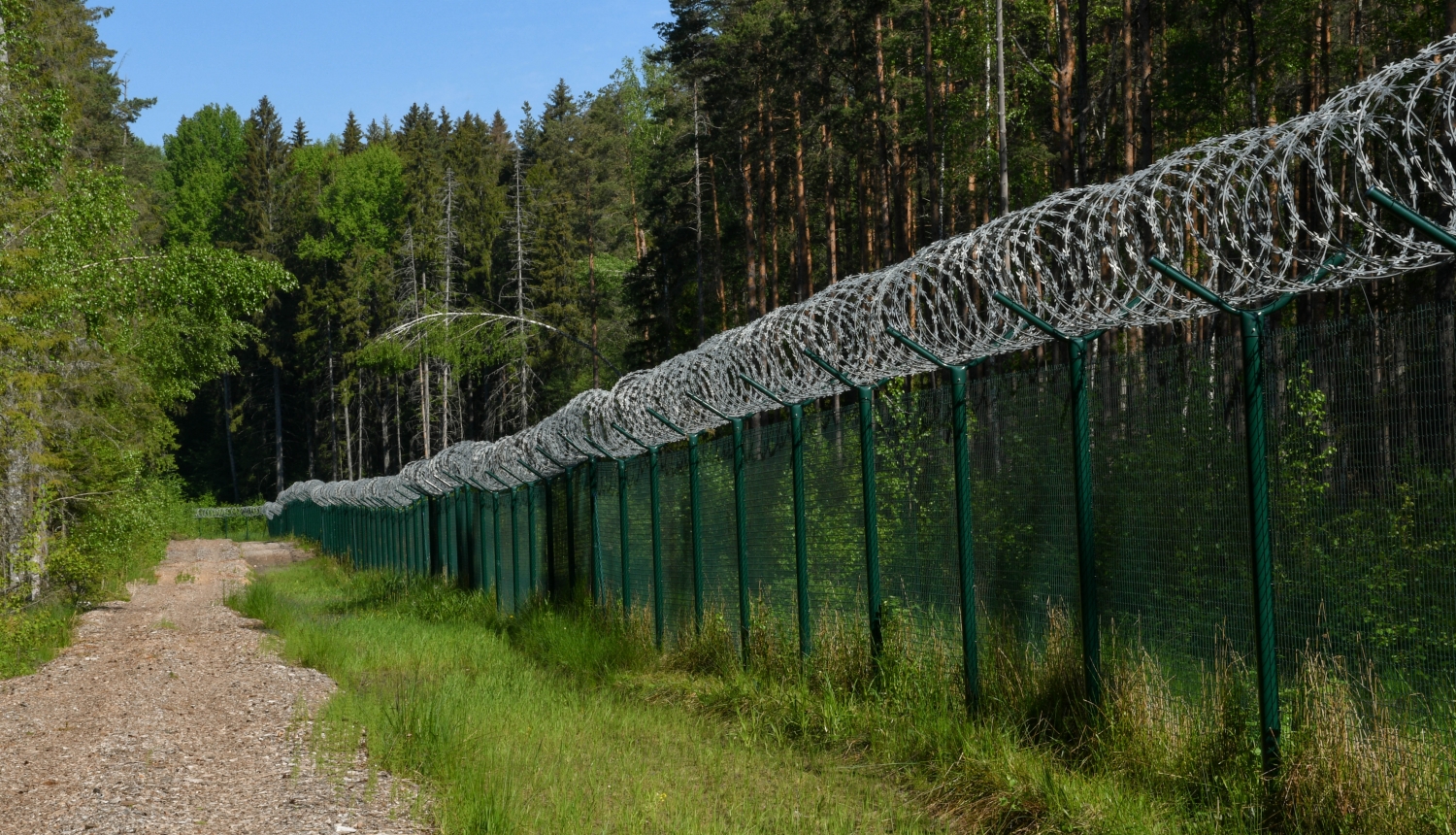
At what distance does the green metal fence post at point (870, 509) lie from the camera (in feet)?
26.1

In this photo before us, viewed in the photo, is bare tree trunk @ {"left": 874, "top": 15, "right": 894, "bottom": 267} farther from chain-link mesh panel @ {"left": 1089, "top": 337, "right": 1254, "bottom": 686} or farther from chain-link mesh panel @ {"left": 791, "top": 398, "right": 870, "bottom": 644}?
chain-link mesh panel @ {"left": 1089, "top": 337, "right": 1254, "bottom": 686}

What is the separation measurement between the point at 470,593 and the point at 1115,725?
14353mm

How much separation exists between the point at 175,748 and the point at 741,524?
407 centimetres

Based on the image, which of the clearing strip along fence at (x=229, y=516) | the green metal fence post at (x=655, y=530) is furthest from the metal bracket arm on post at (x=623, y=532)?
the clearing strip along fence at (x=229, y=516)

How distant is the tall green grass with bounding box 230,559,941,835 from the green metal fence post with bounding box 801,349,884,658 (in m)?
0.90

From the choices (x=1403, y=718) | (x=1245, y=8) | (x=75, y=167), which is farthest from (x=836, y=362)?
(x=1245, y=8)

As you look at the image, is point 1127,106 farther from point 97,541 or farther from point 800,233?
point 97,541

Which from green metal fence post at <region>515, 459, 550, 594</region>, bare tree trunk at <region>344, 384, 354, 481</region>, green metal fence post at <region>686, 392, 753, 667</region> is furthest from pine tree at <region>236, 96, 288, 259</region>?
green metal fence post at <region>686, 392, 753, 667</region>

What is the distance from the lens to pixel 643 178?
207ft

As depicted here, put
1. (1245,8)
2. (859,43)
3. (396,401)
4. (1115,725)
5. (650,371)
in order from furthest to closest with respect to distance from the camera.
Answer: (396,401)
(859,43)
(1245,8)
(650,371)
(1115,725)

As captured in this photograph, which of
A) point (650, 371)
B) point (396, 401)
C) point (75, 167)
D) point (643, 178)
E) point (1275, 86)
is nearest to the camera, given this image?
point (650, 371)

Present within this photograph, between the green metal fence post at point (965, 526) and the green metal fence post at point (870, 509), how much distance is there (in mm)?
774

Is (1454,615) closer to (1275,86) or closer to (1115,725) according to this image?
(1115,725)

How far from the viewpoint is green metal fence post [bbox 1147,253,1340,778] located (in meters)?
5.00
